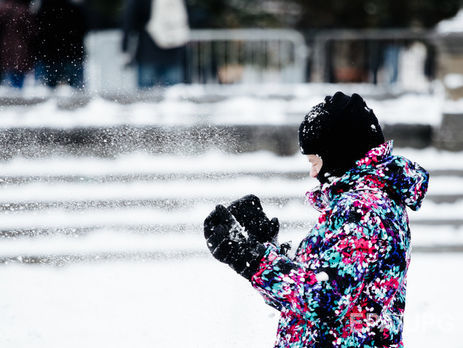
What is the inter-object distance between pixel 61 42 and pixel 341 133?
6.54 meters

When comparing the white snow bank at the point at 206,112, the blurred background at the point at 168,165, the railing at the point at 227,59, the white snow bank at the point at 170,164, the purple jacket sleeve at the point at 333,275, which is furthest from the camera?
the railing at the point at 227,59

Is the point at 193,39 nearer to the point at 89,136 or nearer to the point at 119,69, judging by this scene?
the point at 119,69

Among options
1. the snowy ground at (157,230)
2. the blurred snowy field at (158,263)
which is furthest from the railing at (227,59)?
the blurred snowy field at (158,263)

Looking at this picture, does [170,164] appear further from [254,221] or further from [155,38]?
[254,221]

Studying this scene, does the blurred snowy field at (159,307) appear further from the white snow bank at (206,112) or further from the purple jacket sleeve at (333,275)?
the purple jacket sleeve at (333,275)

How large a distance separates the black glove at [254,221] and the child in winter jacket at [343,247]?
12 centimetres

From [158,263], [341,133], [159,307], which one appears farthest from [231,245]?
[158,263]

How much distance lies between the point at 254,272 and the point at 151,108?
5295mm

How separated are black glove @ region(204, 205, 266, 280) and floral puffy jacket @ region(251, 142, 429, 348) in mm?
28

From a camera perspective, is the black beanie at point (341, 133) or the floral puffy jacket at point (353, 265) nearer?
the floral puffy jacket at point (353, 265)

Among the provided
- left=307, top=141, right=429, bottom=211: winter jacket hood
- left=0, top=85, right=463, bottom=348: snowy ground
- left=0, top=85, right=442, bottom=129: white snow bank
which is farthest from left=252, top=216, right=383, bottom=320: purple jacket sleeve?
left=0, top=85, right=442, bottom=129: white snow bank

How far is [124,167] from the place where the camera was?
20.7 ft

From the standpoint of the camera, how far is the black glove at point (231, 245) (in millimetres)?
1691

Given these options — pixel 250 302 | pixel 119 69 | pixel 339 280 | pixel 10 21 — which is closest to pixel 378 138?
pixel 339 280
